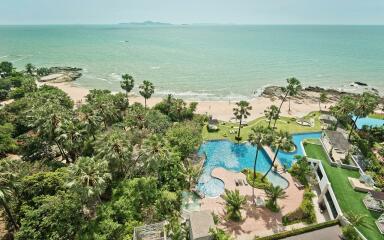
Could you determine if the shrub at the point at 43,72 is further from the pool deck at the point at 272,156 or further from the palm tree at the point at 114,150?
the pool deck at the point at 272,156

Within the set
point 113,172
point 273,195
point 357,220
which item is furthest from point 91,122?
point 357,220

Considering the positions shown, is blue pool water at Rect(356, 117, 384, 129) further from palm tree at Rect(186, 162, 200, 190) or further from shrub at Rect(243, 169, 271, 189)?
palm tree at Rect(186, 162, 200, 190)

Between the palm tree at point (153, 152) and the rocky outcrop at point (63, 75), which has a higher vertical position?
the palm tree at point (153, 152)

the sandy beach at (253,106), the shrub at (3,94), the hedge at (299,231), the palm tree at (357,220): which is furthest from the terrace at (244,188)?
the shrub at (3,94)

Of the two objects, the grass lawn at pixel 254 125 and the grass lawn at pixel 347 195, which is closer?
the grass lawn at pixel 347 195

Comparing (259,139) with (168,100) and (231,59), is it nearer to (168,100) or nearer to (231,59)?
(168,100)

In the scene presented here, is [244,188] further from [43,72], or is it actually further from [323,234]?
[43,72]
